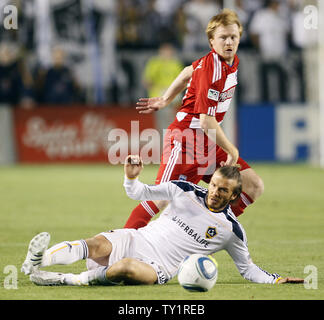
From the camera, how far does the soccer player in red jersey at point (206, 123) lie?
6840mm

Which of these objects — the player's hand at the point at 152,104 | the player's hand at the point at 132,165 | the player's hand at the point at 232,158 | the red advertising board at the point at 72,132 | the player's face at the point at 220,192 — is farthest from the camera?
the red advertising board at the point at 72,132

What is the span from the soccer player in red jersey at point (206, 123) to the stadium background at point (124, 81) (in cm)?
918

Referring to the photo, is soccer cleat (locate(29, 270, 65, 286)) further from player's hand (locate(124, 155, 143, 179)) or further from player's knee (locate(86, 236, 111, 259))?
player's hand (locate(124, 155, 143, 179))

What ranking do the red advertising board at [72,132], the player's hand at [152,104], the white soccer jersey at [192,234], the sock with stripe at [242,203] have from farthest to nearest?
the red advertising board at [72,132] → the player's hand at [152,104] → the sock with stripe at [242,203] → the white soccer jersey at [192,234]

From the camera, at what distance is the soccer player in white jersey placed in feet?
20.2

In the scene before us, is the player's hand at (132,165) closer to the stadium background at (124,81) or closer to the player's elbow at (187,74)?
the player's elbow at (187,74)

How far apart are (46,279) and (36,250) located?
1.30ft

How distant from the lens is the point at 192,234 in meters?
6.41

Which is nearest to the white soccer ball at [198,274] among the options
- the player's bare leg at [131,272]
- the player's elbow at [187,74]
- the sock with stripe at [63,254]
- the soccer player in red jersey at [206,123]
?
the player's bare leg at [131,272]

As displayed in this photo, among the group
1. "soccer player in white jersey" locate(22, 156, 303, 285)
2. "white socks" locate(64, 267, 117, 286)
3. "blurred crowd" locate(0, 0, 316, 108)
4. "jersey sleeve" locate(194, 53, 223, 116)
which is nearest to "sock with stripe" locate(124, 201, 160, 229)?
"soccer player in white jersey" locate(22, 156, 303, 285)

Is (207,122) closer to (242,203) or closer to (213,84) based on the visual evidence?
(213,84)

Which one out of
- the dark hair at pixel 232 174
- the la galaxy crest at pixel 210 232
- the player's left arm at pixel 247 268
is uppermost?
the dark hair at pixel 232 174

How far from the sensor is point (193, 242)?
253 inches

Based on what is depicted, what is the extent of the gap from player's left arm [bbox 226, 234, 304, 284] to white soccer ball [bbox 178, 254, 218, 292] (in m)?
0.44
